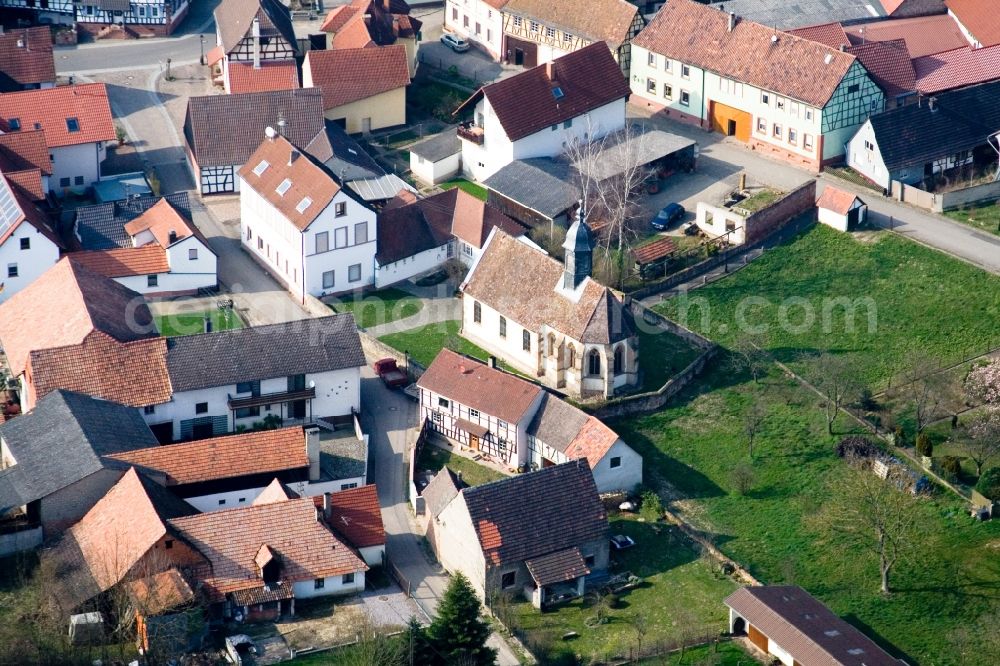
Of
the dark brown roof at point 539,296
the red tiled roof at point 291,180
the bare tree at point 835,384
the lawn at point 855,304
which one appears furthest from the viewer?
the red tiled roof at point 291,180

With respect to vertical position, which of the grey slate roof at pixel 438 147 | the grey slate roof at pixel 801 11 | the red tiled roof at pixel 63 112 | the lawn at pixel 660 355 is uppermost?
the grey slate roof at pixel 801 11

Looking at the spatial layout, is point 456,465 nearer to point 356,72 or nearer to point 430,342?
point 430,342

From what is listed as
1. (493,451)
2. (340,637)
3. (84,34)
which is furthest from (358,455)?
(84,34)

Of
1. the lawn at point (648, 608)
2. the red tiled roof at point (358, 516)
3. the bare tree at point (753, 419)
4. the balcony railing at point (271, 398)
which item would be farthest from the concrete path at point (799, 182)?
the red tiled roof at point (358, 516)

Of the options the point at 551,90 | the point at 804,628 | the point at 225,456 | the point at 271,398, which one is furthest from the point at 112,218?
the point at 804,628

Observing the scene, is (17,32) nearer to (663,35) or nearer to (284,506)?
(663,35)

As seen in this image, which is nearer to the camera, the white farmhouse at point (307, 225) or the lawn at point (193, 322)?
the lawn at point (193, 322)

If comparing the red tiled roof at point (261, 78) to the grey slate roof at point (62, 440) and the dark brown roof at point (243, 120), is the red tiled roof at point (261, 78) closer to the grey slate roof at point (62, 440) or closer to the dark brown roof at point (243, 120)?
the dark brown roof at point (243, 120)
